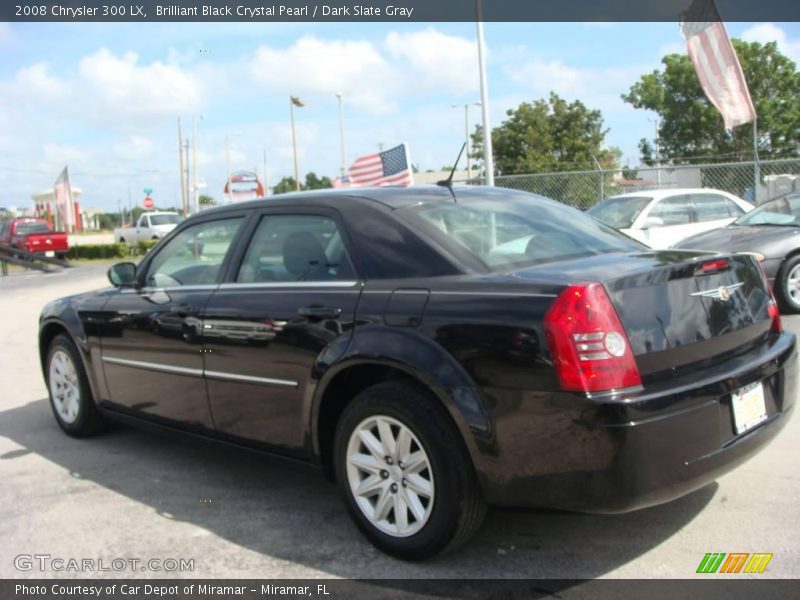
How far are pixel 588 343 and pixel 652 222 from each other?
9289 millimetres

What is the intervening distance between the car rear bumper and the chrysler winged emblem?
0.33 m

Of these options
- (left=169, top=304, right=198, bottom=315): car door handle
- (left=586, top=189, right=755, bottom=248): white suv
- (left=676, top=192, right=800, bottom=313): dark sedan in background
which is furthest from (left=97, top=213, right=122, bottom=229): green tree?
(left=169, top=304, right=198, bottom=315): car door handle

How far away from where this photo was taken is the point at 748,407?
10.6 ft

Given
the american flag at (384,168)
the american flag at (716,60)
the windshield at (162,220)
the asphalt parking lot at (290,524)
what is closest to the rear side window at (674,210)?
the american flag at (716,60)

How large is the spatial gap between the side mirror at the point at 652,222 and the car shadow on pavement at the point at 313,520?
809 centimetres

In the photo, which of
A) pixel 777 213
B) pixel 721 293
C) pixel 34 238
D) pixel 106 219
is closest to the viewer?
pixel 721 293

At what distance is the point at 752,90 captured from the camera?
42781 mm

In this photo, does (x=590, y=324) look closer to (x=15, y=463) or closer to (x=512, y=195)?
(x=512, y=195)

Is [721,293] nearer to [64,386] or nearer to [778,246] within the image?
[64,386]

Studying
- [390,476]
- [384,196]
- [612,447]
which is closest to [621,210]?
[384,196]

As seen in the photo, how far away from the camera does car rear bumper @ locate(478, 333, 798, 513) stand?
9.25ft

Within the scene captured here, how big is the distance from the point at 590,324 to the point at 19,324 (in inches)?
464

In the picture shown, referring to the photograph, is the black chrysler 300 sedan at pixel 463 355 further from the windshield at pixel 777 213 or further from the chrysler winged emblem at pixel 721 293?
the windshield at pixel 777 213

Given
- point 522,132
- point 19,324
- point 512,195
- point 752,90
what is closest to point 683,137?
point 752,90
